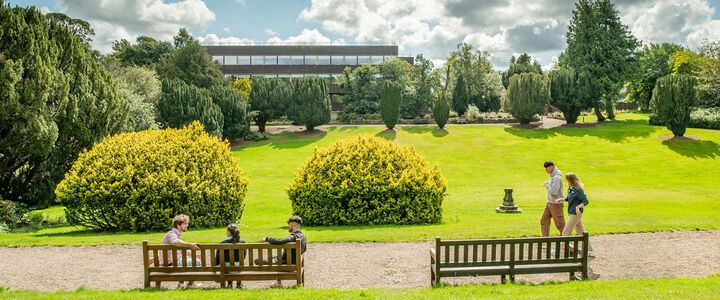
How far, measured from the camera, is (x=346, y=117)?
59.8 m

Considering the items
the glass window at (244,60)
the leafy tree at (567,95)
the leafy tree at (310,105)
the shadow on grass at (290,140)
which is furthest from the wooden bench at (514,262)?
the glass window at (244,60)

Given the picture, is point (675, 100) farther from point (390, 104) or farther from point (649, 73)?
point (649, 73)

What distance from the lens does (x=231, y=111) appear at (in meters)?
47.6

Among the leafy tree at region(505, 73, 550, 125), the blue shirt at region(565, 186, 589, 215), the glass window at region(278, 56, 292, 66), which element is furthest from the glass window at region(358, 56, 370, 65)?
the blue shirt at region(565, 186, 589, 215)

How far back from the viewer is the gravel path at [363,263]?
9.46 metres

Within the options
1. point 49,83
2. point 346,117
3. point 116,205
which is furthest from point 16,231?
point 346,117

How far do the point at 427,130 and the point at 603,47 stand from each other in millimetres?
21039

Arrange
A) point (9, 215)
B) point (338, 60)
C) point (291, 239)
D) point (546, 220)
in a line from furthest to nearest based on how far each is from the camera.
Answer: point (338, 60)
point (9, 215)
point (546, 220)
point (291, 239)

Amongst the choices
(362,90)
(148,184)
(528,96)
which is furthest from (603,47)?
(148,184)

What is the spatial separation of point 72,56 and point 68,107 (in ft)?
8.81

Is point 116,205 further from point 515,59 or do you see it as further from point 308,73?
point 515,59

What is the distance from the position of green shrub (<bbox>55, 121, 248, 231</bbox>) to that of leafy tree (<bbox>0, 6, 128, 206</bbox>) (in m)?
4.79

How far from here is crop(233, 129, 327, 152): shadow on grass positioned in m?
45.8

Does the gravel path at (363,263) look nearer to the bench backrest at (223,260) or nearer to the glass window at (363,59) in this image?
the bench backrest at (223,260)
